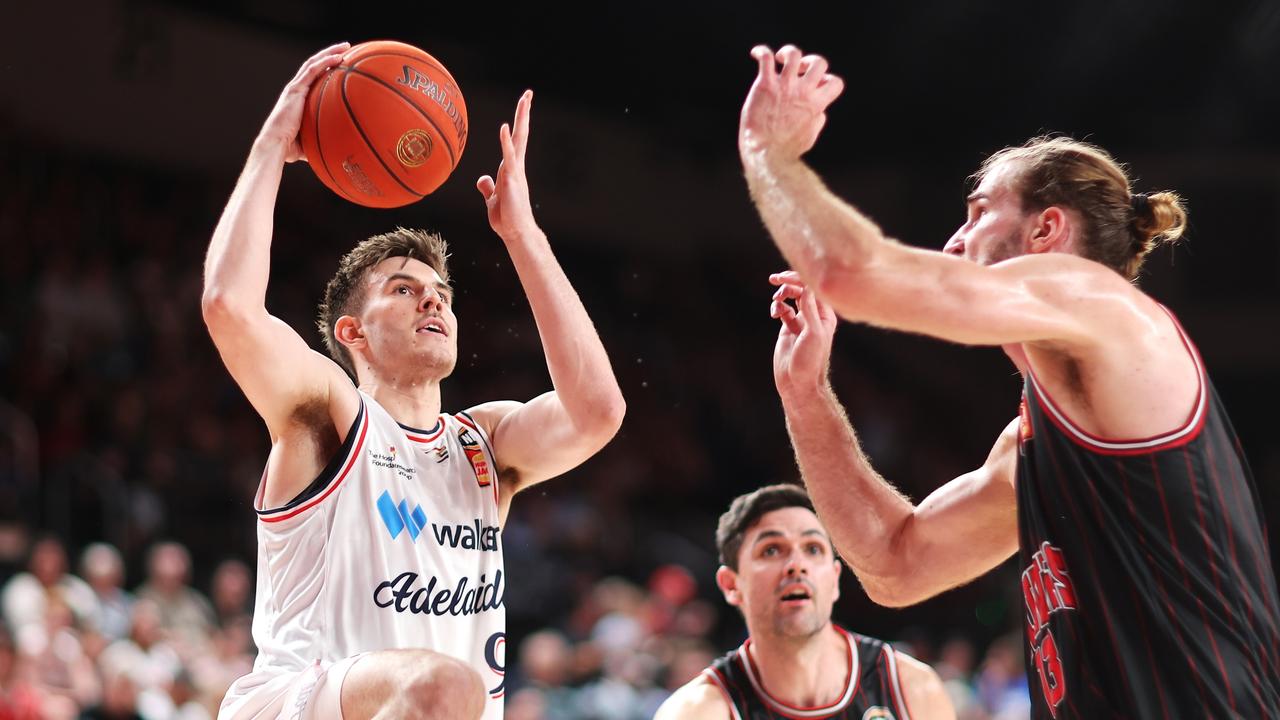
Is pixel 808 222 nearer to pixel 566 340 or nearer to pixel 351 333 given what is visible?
pixel 566 340

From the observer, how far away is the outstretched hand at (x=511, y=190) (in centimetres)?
416

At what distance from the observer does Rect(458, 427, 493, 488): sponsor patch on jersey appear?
4.24 meters

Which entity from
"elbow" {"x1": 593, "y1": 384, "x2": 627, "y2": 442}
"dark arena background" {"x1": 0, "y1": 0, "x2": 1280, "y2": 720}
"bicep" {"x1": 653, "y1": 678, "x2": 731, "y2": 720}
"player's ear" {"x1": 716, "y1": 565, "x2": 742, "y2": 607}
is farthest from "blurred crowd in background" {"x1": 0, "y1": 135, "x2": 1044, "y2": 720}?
"elbow" {"x1": 593, "y1": 384, "x2": 627, "y2": 442}

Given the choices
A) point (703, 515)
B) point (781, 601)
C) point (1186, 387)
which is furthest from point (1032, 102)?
point (1186, 387)

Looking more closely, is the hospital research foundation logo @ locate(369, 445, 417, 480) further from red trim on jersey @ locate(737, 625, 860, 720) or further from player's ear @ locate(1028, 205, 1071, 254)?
player's ear @ locate(1028, 205, 1071, 254)

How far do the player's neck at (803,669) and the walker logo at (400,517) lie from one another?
5.07 ft

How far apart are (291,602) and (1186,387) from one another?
8.12 ft

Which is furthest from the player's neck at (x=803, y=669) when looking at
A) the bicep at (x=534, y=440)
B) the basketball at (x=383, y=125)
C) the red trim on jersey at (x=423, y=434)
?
the basketball at (x=383, y=125)

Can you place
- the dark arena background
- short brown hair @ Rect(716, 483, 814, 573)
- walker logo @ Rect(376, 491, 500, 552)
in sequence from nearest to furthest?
walker logo @ Rect(376, 491, 500, 552) < short brown hair @ Rect(716, 483, 814, 573) < the dark arena background

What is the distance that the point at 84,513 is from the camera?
33.0 feet

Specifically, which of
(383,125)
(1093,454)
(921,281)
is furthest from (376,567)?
(1093,454)

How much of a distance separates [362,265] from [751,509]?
1.76 m

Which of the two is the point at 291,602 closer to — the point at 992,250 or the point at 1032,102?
the point at 992,250

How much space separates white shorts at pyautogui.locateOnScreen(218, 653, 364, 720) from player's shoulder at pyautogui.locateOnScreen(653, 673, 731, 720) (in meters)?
1.43
